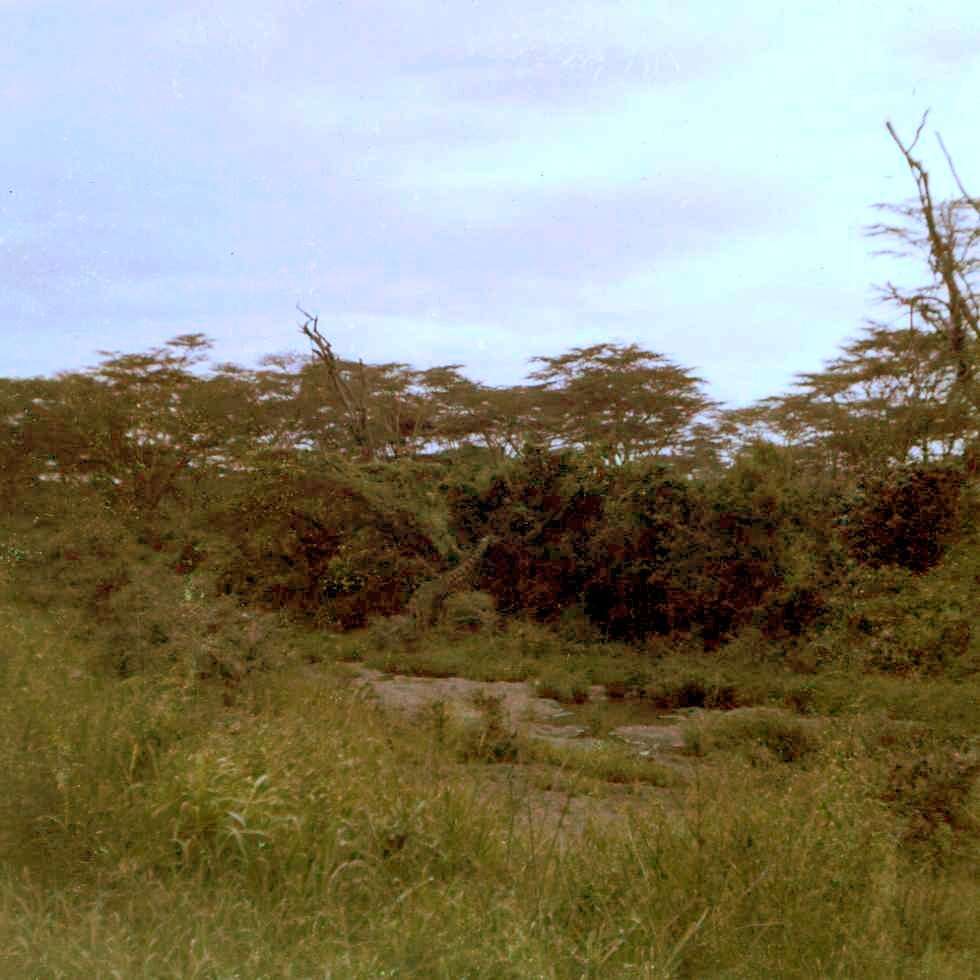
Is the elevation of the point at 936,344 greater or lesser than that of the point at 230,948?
greater

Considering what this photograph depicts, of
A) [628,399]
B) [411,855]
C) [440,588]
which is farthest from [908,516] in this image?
[628,399]

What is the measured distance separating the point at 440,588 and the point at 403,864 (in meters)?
9.24

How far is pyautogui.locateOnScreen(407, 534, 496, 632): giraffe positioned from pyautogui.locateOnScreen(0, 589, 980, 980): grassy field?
7.38 m

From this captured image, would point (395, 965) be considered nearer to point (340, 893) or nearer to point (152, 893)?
point (340, 893)

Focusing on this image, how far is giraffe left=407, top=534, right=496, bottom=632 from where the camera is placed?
40.8ft

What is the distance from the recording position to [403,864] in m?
3.39

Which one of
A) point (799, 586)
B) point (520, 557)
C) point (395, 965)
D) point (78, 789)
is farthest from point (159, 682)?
point (520, 557)

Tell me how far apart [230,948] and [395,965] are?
0.44 metres

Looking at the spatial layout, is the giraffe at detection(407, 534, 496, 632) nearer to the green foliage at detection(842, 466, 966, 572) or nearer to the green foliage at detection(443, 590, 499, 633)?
the green foliage at detection(443, 590, 499, 633)

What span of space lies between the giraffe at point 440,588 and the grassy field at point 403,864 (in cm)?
738

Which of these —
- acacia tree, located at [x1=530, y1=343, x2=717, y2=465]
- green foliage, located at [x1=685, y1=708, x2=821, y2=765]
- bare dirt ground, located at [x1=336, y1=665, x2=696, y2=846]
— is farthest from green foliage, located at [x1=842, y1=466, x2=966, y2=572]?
acacia tree, located at [x1=530, y1=343, x2=717, y2=465]

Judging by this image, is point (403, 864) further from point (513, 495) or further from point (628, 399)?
point (628, 399)

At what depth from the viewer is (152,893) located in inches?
121

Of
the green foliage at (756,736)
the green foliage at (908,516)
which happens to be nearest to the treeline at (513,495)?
the green foliage at (908,516)
